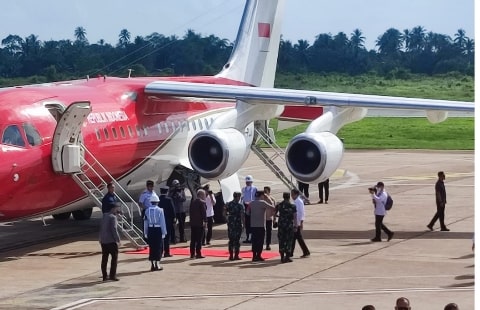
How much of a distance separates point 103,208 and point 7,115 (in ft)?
8.81

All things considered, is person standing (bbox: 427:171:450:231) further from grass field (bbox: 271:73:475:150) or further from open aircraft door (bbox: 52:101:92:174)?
open aircraft door (bbox: 52:101:92:174)

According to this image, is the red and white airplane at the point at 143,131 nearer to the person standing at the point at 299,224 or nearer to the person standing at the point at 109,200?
the person standing at the point at 109,200

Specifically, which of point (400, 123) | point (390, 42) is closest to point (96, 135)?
point (400, 123)

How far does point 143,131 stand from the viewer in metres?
26.3

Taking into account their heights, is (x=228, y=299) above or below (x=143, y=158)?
below

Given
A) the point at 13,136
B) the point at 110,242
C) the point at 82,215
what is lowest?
the point at 82,215

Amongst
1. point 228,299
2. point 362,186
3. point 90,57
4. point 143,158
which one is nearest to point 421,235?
point 143,158

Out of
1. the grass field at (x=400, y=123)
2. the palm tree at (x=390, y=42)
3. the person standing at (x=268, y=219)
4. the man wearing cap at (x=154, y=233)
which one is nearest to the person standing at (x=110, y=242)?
the man wearing cap at (x=154, y=233)

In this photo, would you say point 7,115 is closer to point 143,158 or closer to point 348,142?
point 143,158

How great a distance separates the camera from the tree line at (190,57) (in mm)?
87238

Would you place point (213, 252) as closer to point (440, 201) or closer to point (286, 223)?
point (286, 223)

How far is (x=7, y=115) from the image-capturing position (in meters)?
23.0

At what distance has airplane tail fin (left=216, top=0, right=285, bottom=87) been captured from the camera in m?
32.1

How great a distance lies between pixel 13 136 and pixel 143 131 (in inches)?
169
